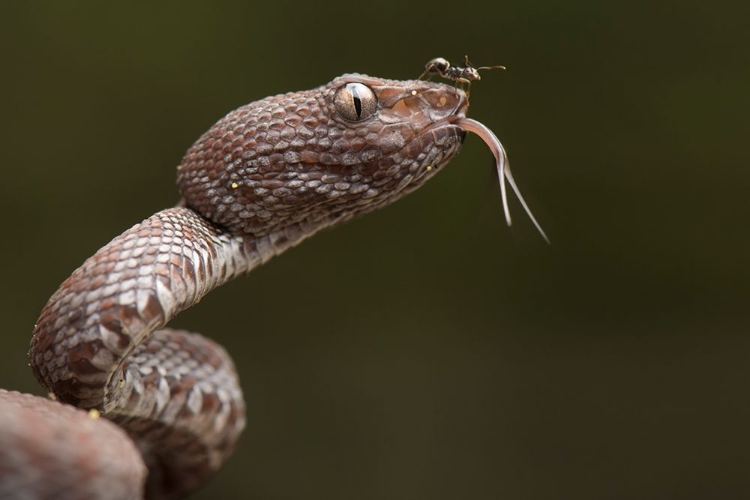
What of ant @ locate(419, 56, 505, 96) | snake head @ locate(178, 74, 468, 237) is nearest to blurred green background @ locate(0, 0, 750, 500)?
ant @ locate(419, 56, 505, 96)

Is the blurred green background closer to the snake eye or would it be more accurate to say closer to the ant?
the ant

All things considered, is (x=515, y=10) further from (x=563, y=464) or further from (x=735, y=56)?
(x=563, y=464)

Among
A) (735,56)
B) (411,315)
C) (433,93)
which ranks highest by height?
(433,93)

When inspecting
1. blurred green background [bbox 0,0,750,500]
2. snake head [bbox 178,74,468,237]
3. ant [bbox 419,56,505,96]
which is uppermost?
ant [bbox 419,56,505,96]

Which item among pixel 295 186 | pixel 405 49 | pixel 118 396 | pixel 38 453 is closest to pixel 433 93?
pixel 295 186

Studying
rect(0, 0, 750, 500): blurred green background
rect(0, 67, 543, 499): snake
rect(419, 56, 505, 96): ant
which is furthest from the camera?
rect(0, 0, 750, 500): blurred green background

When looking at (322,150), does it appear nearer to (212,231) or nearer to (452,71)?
(212,231)

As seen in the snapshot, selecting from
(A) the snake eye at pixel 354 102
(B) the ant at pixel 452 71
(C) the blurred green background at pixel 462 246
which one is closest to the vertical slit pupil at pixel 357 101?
(A) the snake eye at pixel 354 102

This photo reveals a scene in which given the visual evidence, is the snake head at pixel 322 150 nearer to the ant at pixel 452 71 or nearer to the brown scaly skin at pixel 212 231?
the brown scaly skin at pixel 212 231
